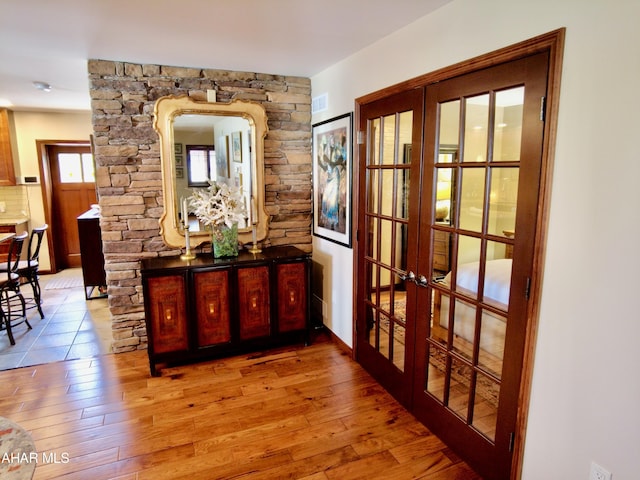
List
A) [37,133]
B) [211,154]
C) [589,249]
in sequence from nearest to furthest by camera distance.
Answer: [589,249] < [211,154] < [37,133]

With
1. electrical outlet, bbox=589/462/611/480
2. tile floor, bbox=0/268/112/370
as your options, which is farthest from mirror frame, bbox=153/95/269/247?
electrical outlet, bbox=589/462/611/480

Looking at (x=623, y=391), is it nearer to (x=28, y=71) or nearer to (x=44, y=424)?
(x=44, y=424)

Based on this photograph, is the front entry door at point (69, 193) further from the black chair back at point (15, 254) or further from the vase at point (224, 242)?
the vase at point (224, 242)

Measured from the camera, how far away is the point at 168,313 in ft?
10.6

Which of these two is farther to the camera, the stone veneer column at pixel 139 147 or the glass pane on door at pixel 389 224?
the stone veneer column at pixel 139 147

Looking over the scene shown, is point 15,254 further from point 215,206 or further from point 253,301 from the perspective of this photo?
point 253,301

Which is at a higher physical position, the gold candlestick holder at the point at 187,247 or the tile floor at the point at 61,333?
the gold candlestick holder at the point at 187,247

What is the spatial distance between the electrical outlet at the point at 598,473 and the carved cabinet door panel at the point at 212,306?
2616 mm

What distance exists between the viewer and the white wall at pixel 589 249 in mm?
1422

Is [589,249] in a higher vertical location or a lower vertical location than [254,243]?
higher

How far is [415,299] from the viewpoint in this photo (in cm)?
255

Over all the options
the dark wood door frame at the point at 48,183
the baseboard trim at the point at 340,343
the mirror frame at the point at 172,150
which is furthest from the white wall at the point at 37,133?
the baseboard trim at the point at 340,343

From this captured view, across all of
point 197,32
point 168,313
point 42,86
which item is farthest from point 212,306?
point 42,86

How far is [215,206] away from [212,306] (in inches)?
34.1
